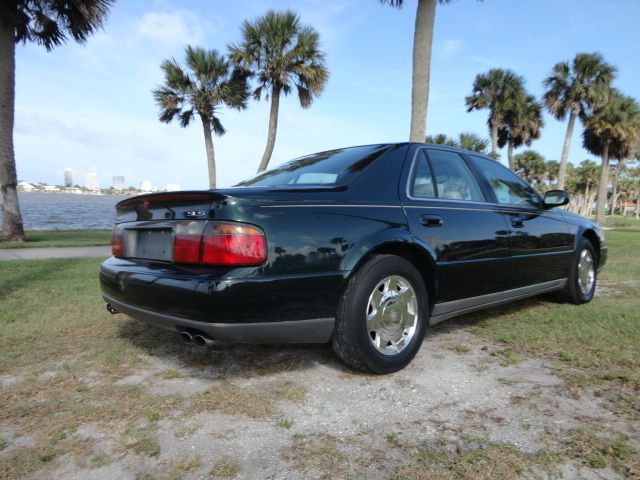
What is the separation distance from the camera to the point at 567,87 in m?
24.2

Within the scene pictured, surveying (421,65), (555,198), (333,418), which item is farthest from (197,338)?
(421,65)

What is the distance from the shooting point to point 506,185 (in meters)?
3.87

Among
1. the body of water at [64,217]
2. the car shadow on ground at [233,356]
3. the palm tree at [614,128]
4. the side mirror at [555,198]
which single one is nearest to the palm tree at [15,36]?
the body of water at [64,217]

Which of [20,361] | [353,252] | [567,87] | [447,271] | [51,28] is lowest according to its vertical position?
[20,361]

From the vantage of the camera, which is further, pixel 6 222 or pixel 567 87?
pixel 567 87

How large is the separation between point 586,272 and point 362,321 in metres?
3.43

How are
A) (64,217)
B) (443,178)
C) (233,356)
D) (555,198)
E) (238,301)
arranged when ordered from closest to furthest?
1. (238,301)
2. (233,356)
3. (443,178)
4. (555,198)
5. (64,217)

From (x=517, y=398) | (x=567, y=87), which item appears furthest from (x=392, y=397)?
(x=567, y=87)

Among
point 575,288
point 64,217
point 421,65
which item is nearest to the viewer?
point 575,288

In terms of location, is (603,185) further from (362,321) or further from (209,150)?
(362,321)

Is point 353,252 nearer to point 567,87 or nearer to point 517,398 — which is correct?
point 517,398

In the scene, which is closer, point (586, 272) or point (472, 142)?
point (586, 272)

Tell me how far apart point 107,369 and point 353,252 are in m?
1.78

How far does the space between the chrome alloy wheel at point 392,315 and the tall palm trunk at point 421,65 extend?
231 inches
